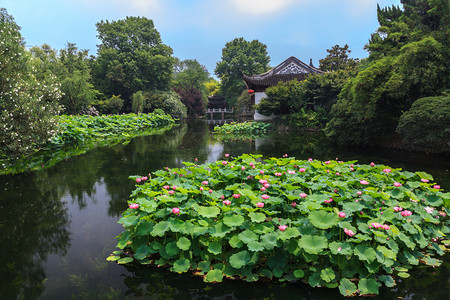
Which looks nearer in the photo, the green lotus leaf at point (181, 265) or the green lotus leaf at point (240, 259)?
the green lotus leaf at point (240, 259)

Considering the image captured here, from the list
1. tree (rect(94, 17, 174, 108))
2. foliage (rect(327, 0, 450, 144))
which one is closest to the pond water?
foliage (rect(327, 0, 450, 144))

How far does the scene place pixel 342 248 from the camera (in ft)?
7.52

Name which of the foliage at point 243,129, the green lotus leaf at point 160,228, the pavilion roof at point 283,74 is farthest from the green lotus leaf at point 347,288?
the pavilion roof at point 283,74

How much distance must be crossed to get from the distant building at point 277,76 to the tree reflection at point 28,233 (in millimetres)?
19534

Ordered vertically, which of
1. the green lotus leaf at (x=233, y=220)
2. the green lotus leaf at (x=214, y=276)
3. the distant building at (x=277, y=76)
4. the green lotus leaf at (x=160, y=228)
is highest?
the distant building at (x=277, y=76)

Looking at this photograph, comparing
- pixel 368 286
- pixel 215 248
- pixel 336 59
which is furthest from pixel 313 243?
pixel 336 59

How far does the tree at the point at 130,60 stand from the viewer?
2986 cm

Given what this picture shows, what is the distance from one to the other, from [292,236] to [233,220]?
23.1 inches

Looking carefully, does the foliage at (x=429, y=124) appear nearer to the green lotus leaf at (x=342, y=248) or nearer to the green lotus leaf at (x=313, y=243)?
the green lotus leaf at (x=342, y=248)

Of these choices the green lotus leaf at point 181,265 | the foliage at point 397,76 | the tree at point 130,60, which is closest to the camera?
the green lotus leaf at point 181,265

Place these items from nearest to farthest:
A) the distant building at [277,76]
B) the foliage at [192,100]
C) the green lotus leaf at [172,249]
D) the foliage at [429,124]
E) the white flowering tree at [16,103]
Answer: the green lotus leaf at [172,249], the white flowering tree at [16,103], the foliage at [429,124], the distant building at [277,76], the foliage at [192,100]

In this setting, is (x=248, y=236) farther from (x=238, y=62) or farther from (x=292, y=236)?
(x=238, y=62)

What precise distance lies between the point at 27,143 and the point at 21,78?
1.88 metres

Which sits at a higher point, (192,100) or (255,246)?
(192,100)
